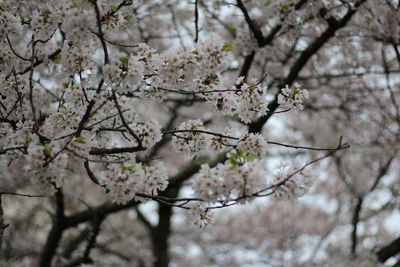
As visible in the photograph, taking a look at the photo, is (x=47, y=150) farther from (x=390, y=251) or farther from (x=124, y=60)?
(x=390, y=251)

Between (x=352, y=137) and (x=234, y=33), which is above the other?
(x=352, y=137)

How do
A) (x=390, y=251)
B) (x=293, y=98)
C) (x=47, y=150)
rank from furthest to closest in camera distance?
(x=390, y=251), (x=293, y=98), (x=47, y=150)

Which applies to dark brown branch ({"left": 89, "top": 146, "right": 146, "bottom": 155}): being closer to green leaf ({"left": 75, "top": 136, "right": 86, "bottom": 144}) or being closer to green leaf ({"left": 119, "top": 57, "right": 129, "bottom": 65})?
green leaf ({"left": 75, "top": 136, "right": 86, "bottom": 144})

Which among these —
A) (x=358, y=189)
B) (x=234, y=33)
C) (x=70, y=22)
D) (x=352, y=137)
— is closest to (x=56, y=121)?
(x=70, y=22)

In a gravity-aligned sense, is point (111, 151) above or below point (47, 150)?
above

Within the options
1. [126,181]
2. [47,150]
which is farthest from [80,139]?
[126,181]

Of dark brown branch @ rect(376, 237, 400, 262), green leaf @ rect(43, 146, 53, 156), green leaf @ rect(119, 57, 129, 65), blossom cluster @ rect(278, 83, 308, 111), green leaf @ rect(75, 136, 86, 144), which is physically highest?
dark brown branch @ rect(376, 237, 400, 262)

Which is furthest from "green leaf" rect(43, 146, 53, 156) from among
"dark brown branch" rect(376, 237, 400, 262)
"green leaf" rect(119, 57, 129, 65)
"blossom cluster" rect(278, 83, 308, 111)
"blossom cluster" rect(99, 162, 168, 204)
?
"dark brown branch" rect(376, 237, 400, 262)

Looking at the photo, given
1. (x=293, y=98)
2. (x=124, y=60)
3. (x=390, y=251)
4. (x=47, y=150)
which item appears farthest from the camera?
(x=390, y=251)

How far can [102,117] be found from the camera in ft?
11.4

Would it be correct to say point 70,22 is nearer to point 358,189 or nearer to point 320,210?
point 358,189

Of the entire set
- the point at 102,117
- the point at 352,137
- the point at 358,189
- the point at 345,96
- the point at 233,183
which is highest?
the point at 352,137

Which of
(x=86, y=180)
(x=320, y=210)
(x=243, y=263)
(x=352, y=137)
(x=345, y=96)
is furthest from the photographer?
(x=320, y=210)

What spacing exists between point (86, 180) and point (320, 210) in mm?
8154
